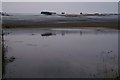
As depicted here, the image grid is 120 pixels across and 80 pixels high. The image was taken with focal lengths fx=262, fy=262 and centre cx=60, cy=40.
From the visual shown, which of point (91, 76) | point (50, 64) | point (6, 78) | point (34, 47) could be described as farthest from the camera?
point (34, 47)

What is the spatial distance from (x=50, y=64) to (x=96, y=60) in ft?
7.55

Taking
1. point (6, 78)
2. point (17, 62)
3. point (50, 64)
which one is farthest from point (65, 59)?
point (6, 78)

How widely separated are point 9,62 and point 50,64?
1.84 metres

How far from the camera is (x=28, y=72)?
393 inches

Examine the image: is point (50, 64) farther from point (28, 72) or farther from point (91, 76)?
point (91, 76)

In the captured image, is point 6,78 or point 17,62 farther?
point 17,62

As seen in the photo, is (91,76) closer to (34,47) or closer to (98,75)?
(98,75)

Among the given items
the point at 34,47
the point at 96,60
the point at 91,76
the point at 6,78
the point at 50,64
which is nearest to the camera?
the point at 6,78

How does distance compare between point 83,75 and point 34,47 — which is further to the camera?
point 34,47

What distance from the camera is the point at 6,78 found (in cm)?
893

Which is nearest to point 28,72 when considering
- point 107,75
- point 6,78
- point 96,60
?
point 6,78

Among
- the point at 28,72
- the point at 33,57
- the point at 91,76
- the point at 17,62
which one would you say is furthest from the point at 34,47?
the point at 91,76

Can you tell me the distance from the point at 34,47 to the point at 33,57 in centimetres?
306

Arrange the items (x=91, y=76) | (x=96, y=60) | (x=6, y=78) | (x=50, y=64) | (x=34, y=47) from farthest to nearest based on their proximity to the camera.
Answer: (x=34, y=47)
(x=96, y=60)
(x=50, y=64)
(x=91, y=76)
(x=6, y=78)
